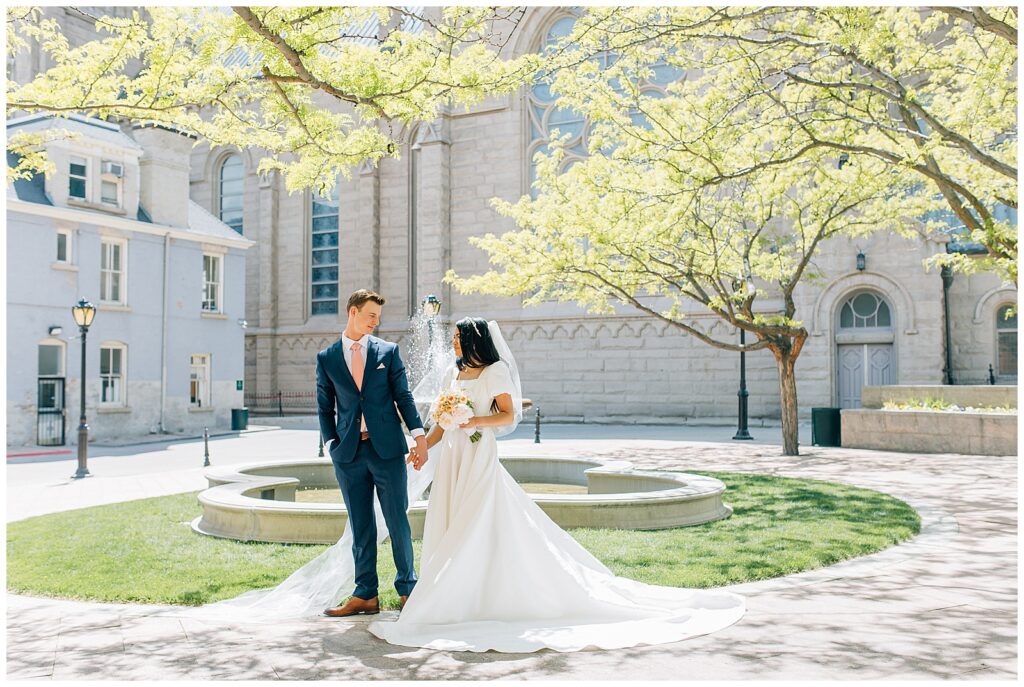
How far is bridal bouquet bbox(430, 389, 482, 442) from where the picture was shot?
19.9 feet

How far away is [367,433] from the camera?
6035 millimetres

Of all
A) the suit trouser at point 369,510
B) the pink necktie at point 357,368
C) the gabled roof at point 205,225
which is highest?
the gabled roof at point 205,225

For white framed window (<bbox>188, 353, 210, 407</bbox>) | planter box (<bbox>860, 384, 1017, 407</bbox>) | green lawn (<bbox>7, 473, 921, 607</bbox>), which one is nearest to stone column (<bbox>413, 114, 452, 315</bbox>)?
white framed window (<bbox>188, 353, 210, 407</bbox>)

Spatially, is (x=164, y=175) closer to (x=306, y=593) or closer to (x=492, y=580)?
A: (x=306, y=593)

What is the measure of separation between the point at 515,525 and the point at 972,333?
24683 millimetres

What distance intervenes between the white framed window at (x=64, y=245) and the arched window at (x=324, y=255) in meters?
13.8

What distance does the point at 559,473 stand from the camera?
44.2 feet

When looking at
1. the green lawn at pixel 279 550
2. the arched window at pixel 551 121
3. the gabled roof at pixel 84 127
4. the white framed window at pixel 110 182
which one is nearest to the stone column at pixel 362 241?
the arched window at pixel 551 121

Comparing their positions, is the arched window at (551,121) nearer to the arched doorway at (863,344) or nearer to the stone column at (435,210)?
the stone column at (435,210)

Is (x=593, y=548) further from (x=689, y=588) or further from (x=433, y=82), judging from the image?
(x=433, y=82)

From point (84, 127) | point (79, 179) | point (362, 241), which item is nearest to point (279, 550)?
point (79, 179)

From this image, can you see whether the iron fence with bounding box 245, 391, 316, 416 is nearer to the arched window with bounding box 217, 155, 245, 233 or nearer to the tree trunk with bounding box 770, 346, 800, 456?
the arched window with bounding box 217, 155, 245, 233

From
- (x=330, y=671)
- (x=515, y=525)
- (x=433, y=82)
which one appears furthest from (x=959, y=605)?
(x=433, y=82)

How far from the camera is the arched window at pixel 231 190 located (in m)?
41.0
